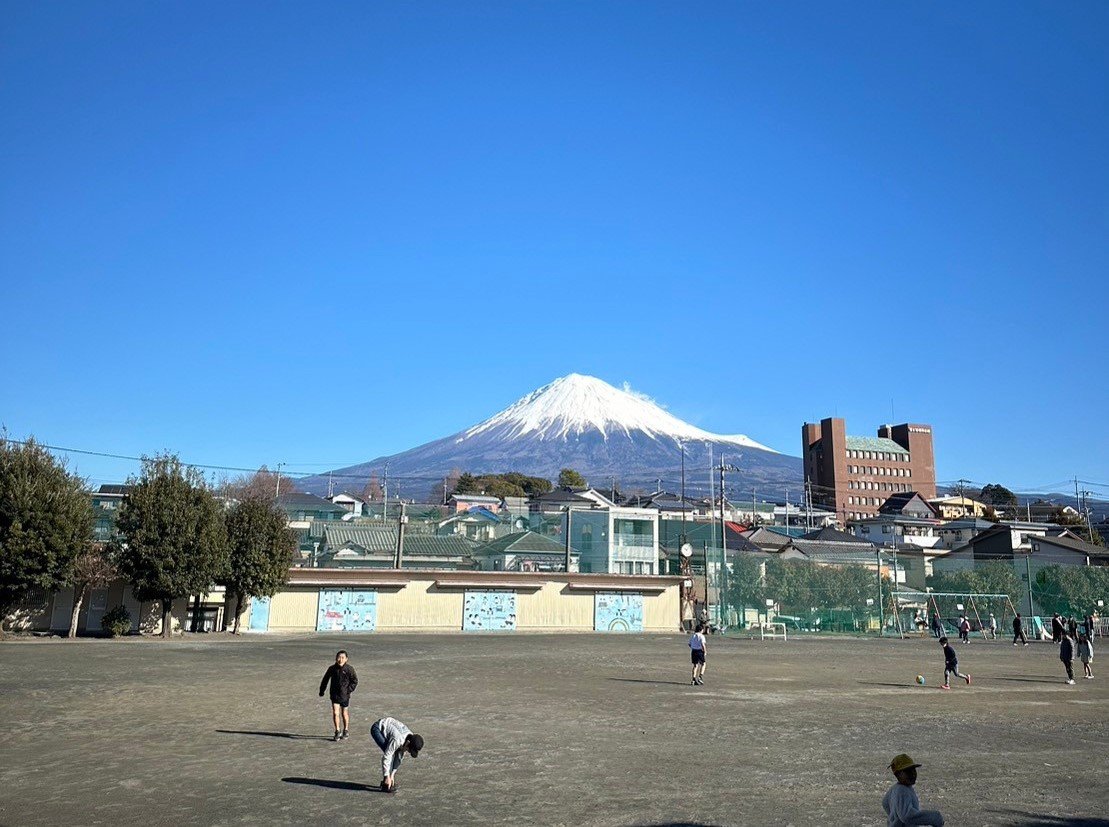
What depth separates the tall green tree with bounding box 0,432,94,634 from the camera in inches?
1284

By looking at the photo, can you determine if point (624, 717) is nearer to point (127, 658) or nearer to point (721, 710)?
point (721, 710)

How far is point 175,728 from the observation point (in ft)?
46.8

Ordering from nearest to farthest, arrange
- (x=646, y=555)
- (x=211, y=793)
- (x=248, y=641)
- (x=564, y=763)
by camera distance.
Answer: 1. (x=211, y=793)
2. (x=564, y=763)
3. (x=248, y=641)
4. (x=646, y=555)

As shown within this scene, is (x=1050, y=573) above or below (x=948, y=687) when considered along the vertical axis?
above

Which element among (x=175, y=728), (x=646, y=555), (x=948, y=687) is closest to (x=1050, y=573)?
(x=646, y=555)

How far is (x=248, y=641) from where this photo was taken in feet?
120

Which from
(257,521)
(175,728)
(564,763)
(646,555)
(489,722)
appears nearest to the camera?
(564,763)

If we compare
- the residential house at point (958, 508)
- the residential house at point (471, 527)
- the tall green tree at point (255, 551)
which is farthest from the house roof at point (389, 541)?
the residential house at point (958, 508)

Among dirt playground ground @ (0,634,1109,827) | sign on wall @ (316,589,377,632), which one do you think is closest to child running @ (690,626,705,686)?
dirt playground ground @ (0,634,1109,827)

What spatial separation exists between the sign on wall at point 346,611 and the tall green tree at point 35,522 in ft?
43.2

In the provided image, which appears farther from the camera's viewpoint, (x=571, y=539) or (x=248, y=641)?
(x=571, y=539)

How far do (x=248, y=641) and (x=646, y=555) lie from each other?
2694cm

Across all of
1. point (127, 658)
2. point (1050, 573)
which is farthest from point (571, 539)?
point (127, 658)

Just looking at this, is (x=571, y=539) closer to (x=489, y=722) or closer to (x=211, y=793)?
(x=489, y=722)
